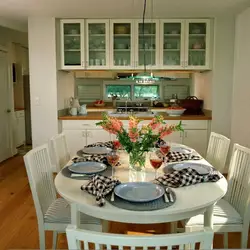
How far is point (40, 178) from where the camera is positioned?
2.13 metres

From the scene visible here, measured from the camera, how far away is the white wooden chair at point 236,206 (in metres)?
1.96

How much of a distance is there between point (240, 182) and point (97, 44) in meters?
3.13

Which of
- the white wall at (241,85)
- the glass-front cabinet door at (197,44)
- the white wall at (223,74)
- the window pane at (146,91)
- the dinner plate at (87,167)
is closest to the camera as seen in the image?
the dinner plate at (87,167)

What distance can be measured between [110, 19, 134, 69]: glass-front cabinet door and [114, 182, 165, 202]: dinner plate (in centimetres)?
302

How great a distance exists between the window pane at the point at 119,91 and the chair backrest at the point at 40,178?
14.3ft

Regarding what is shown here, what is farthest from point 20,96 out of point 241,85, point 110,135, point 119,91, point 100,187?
point 100,187

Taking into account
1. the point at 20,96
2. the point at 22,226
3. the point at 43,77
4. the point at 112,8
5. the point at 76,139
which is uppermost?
the point at 112,8

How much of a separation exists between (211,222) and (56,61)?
11.2 feet

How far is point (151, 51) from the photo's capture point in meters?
4.52

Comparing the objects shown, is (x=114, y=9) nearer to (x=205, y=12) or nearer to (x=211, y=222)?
(x=205, y=12)

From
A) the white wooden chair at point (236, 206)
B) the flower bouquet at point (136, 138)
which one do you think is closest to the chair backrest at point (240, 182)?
the white wooden chair at point (236, 206)

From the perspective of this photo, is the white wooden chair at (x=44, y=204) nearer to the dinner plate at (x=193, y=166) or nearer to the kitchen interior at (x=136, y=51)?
the dinner plate at (x=193, y=166)

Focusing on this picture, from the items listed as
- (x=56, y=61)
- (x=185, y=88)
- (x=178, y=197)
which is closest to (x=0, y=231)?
(x=178, y=197)

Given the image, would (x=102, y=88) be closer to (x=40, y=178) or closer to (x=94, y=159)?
(x=94, y=159)
